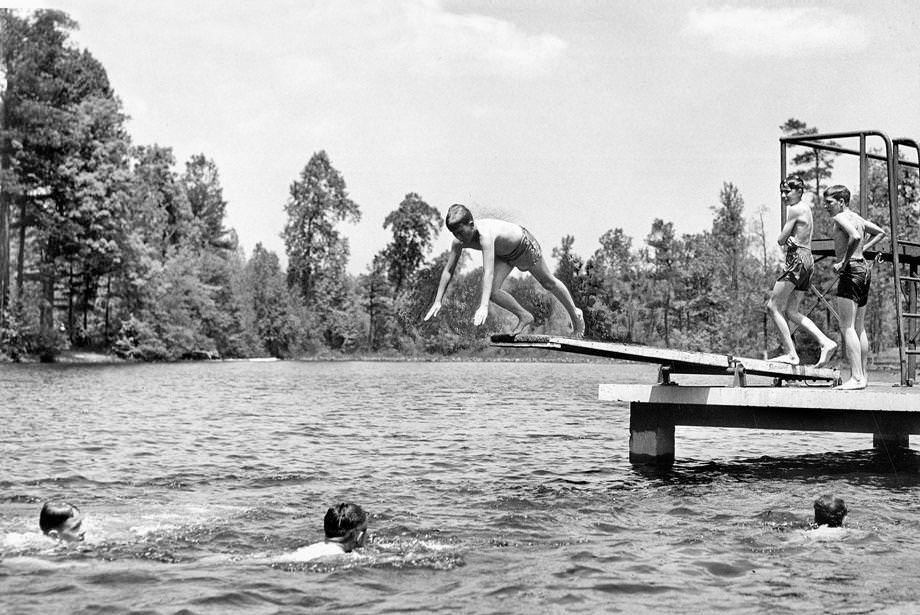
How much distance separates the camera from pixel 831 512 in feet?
39.5

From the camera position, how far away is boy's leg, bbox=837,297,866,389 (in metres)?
15.6

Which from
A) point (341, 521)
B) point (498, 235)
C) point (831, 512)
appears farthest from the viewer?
point (498, 235)

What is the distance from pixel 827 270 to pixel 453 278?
5873 centimetres

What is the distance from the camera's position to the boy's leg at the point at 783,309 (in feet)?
51.4

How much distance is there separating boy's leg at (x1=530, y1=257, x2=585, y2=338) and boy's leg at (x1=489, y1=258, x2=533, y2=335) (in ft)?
1.28

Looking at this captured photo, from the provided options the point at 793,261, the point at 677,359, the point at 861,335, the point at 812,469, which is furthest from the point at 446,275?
the point at 812,469

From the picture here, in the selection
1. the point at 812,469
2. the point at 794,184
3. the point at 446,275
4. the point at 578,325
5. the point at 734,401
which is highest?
the point at 794,184

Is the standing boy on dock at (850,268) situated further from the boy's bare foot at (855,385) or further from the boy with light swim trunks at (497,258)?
the boy with light swim trunks at (497,258)

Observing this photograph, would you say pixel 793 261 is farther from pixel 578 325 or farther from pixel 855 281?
pixel 578 325

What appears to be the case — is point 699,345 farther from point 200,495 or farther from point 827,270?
point 200,495

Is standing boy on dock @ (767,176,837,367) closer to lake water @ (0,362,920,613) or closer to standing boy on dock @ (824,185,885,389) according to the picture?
standing boy on dock @ (824,185,885,389)

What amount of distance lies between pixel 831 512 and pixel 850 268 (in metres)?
4.48

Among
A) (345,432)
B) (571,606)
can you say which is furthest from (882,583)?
(345,432)

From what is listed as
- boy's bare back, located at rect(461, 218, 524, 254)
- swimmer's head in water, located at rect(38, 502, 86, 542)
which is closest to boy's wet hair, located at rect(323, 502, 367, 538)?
swimmer's head in water, located at rect(38, 502, 86, 542)
